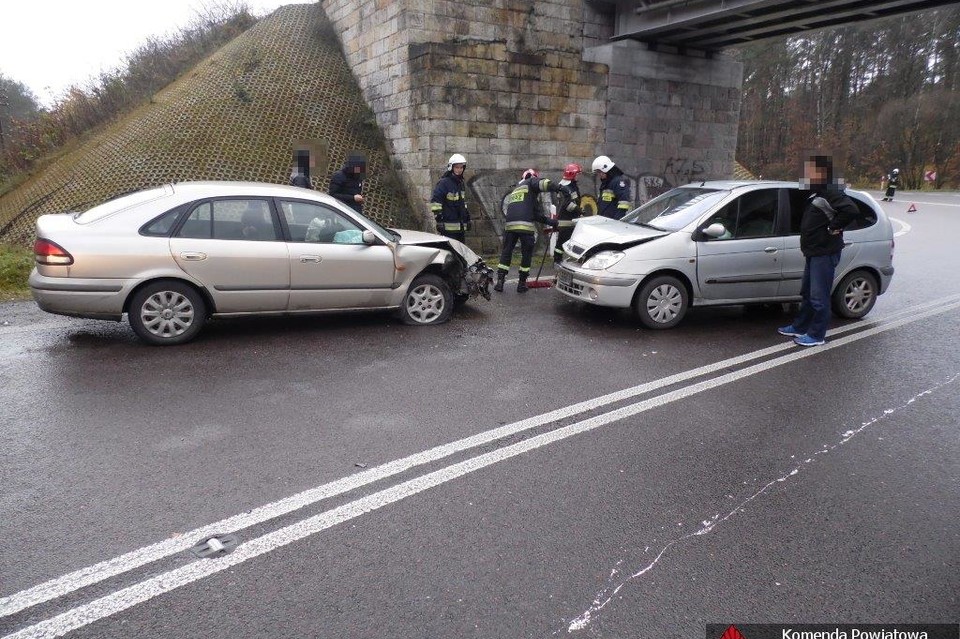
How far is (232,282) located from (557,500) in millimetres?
4220

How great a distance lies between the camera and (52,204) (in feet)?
39.7

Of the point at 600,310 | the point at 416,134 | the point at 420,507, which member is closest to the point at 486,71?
the point at 416,134

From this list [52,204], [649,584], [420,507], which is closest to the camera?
[649,584]

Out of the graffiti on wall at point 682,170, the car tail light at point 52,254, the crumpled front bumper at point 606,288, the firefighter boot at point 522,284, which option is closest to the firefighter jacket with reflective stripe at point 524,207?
the firefighter boot at point 522,284

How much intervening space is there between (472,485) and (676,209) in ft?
17.6

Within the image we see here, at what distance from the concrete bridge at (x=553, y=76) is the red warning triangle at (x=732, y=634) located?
1089 cm

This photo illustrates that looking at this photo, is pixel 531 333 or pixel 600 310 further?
pixel 600 310

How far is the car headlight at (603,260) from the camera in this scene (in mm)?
7266

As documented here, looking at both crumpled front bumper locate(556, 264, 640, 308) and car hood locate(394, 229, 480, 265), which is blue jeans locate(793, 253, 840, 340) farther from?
car hood locate(394, 229, 480, 265)

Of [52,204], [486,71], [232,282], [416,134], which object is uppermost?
[486,71]

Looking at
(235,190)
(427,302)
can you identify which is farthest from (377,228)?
(235,190)

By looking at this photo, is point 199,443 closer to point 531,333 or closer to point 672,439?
point 672,439

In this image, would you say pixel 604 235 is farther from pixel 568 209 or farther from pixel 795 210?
pixel 795 210

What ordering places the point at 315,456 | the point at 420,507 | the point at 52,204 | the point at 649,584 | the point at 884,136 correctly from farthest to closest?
the point at 884,136 < the point at 52,204 < the point at 315,456 < the point at 420,507 < the point at 649,584
